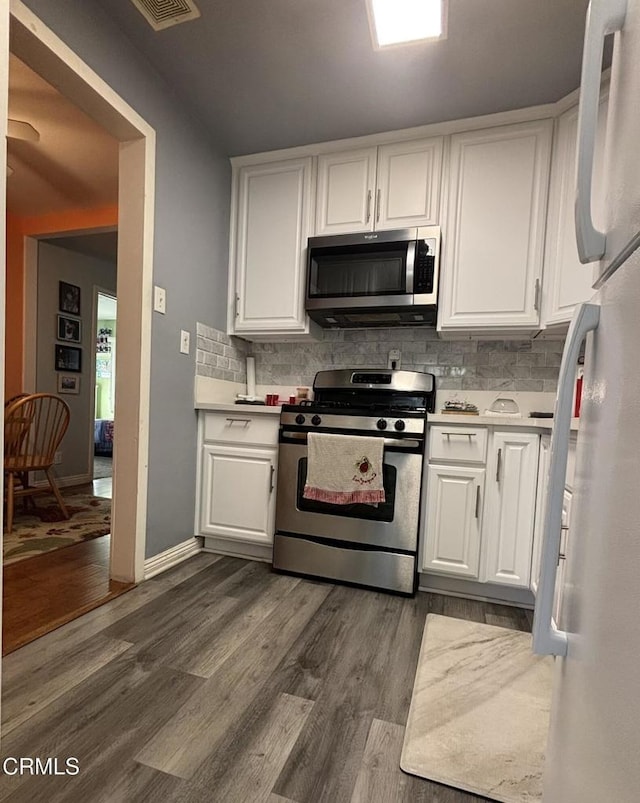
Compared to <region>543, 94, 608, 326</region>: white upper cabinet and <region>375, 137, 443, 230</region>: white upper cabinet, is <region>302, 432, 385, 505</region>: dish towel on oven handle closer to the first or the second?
<region>543, 94, 608, 326</region>: white upper cabinet

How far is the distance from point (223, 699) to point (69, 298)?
13.6 ft

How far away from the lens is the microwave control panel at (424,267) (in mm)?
2164

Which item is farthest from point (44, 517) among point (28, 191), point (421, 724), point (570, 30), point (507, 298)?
point (570, 30)

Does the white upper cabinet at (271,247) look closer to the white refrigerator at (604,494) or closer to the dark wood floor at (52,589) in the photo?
the dark wood floor at (52,589)

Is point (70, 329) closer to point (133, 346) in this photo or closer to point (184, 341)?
point (184, 341)

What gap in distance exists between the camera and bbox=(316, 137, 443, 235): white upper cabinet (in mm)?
2264

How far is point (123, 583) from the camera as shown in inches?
75.9

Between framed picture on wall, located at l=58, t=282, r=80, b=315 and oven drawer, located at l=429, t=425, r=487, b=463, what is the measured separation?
12.6ft

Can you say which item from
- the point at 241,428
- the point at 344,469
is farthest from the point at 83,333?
the point at 344,469

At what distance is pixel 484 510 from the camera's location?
1928mm

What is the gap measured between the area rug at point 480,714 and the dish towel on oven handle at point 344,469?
620 millimetres

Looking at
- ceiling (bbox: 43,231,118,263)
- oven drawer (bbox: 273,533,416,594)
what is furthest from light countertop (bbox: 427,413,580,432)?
ceiling (bbox: 43,231,118,263)

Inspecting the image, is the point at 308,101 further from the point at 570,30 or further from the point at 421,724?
the point at 421,724

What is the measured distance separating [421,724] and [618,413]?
3.76 ft
